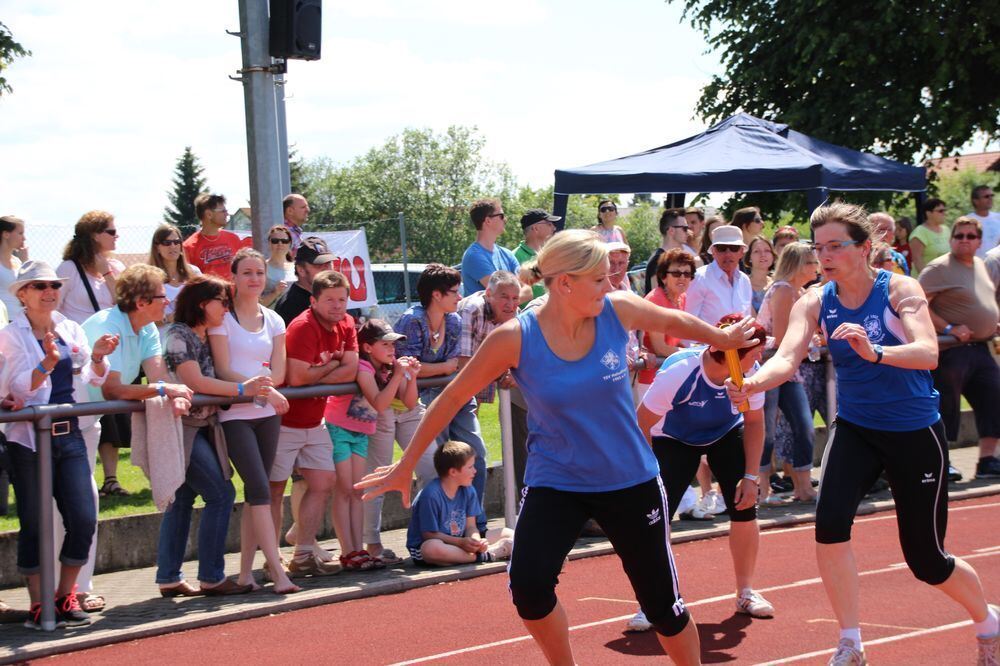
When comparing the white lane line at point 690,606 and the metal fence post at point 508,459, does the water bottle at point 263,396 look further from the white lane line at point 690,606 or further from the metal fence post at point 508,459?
the white lane line at point 690,606

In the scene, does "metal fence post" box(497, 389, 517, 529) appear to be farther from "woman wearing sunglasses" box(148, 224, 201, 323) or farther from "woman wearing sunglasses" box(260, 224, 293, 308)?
"woman wearing sunglasses" box(148, 224, 201, 323)

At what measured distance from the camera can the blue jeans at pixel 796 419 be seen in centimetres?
1160

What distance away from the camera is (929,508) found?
611 centimetres

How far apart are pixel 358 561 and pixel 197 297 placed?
2206 millimetres

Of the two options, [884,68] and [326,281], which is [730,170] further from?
[884,68]

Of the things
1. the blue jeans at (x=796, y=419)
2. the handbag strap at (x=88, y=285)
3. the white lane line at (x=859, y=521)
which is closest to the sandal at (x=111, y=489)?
the handbag strap at (x=88, y=285)

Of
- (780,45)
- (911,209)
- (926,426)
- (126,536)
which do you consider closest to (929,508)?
(926,426)

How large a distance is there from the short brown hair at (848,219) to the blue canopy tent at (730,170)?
7838 mm

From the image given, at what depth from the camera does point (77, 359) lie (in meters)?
8.02

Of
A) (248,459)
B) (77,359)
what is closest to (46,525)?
(77,359)

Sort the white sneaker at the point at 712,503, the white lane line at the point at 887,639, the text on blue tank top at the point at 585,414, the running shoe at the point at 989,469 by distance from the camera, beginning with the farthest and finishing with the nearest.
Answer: the running shoe at the point at 989,469 → the white sneaker at the point at 712,503 → the white lane line at the point at 887,639 → the text on blue tank top at the point at 585,414

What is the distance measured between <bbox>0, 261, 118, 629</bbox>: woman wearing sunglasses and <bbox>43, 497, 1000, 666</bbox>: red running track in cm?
70

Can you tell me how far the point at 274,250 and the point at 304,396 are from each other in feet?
7.16

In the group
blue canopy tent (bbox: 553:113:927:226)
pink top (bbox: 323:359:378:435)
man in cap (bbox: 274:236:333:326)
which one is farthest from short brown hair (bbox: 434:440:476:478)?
blue canopy tent (bbox: 553:113:927:226)
